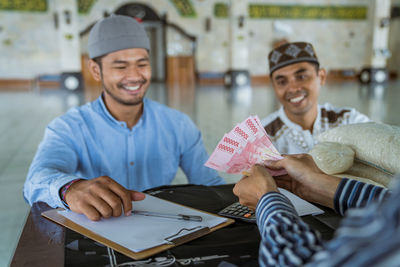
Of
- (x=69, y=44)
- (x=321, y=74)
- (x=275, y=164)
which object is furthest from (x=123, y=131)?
(x=69, y=44)

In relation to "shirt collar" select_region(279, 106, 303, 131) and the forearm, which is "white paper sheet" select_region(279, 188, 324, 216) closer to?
the forearm

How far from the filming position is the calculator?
1069mm

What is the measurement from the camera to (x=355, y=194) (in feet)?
2.72

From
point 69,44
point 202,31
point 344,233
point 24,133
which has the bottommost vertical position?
point 24,133

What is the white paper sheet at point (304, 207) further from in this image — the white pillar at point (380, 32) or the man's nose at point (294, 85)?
the white pillar at point (380, 32)

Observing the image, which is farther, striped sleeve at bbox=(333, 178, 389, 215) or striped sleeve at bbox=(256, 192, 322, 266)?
striped sleeve at bbox=(333, 178, 389, 215)

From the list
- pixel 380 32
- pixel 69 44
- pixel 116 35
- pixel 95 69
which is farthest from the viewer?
Answer: pixel 380 32

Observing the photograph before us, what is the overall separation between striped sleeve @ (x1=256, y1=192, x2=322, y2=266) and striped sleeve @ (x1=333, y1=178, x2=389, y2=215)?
0.19 metres

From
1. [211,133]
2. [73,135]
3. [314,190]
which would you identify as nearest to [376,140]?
[314,190]

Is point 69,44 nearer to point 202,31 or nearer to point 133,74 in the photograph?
point 202,31

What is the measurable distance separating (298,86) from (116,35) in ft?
3.61

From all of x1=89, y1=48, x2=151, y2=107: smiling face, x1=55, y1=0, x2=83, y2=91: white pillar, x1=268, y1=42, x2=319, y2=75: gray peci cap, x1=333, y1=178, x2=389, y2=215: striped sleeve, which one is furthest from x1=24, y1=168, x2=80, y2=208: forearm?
x1=55, y1=0, x2=83, y2=91: white pillar

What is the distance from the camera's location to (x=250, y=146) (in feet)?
3.67

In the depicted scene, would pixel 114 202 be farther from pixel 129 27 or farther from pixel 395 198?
pixel 129 27
